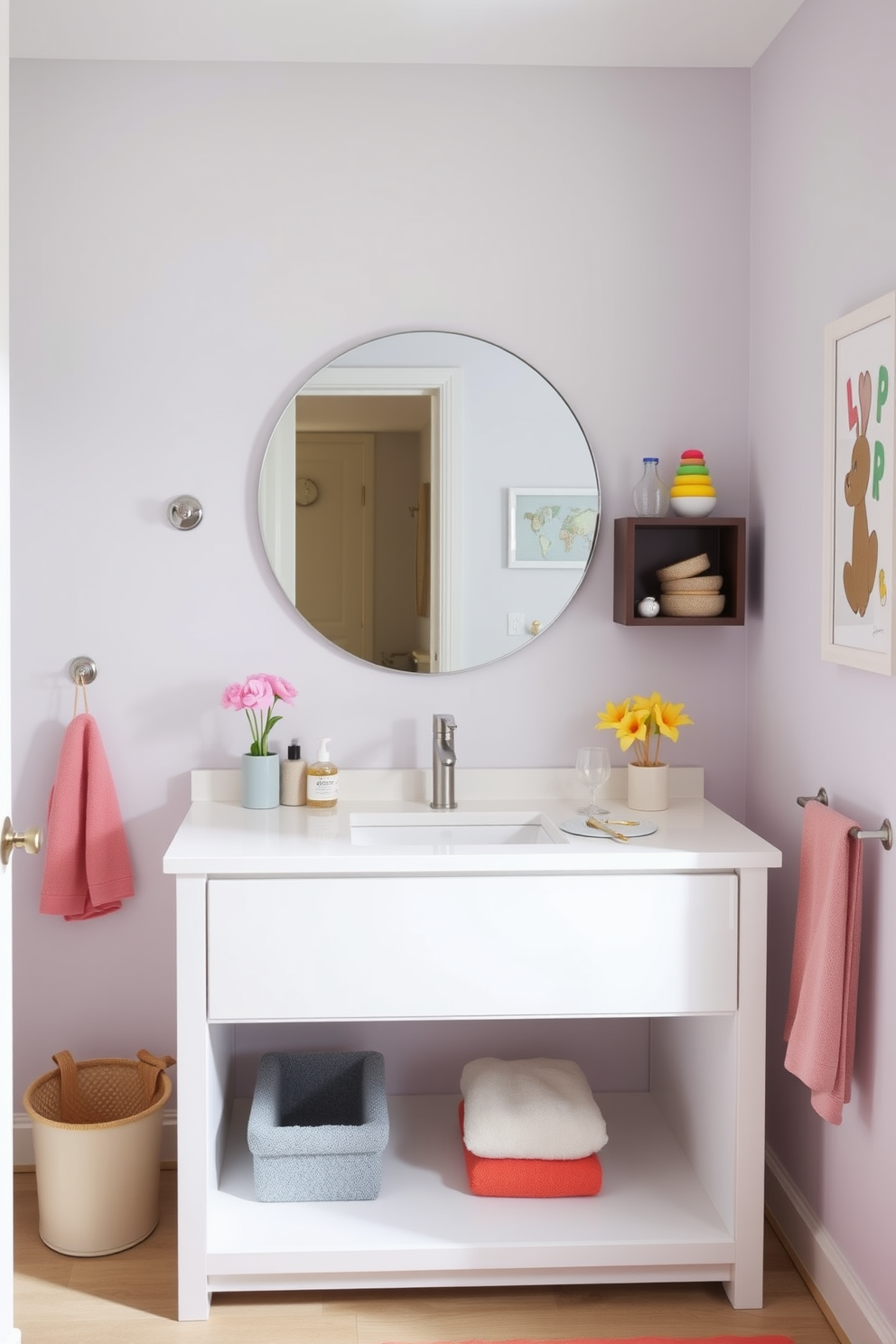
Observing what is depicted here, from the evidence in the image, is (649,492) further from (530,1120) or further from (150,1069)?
(150,1069)

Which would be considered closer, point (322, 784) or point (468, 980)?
point (468, 980)

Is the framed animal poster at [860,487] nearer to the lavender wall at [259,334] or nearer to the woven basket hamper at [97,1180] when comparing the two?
the lavender wall at [259,334]

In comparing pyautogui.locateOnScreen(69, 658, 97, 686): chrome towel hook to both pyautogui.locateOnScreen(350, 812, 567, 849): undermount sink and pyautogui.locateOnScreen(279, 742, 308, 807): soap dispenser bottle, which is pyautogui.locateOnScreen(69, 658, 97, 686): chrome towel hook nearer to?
pyautogui.locateOnScreen(279, 742, 308, 807): soap dispenser bottle

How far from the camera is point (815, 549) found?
7.47ft

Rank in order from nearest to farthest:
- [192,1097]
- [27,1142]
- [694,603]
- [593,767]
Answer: [192,1097]
[593,767]
[694,603]
[27,1142]

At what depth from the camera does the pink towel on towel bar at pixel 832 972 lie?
1992 mm

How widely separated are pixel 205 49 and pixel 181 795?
1.61m

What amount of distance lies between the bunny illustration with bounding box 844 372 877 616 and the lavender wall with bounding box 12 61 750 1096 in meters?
0.68

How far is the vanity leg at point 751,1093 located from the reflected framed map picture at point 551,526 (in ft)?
2.74

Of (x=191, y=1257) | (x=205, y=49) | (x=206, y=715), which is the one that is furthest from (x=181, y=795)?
(x=205, y=49)

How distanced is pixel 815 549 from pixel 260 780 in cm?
122

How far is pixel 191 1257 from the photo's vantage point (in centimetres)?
214

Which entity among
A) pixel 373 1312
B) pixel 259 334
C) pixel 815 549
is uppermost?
pixel 259 334

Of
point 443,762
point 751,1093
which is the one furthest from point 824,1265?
point 443,762
